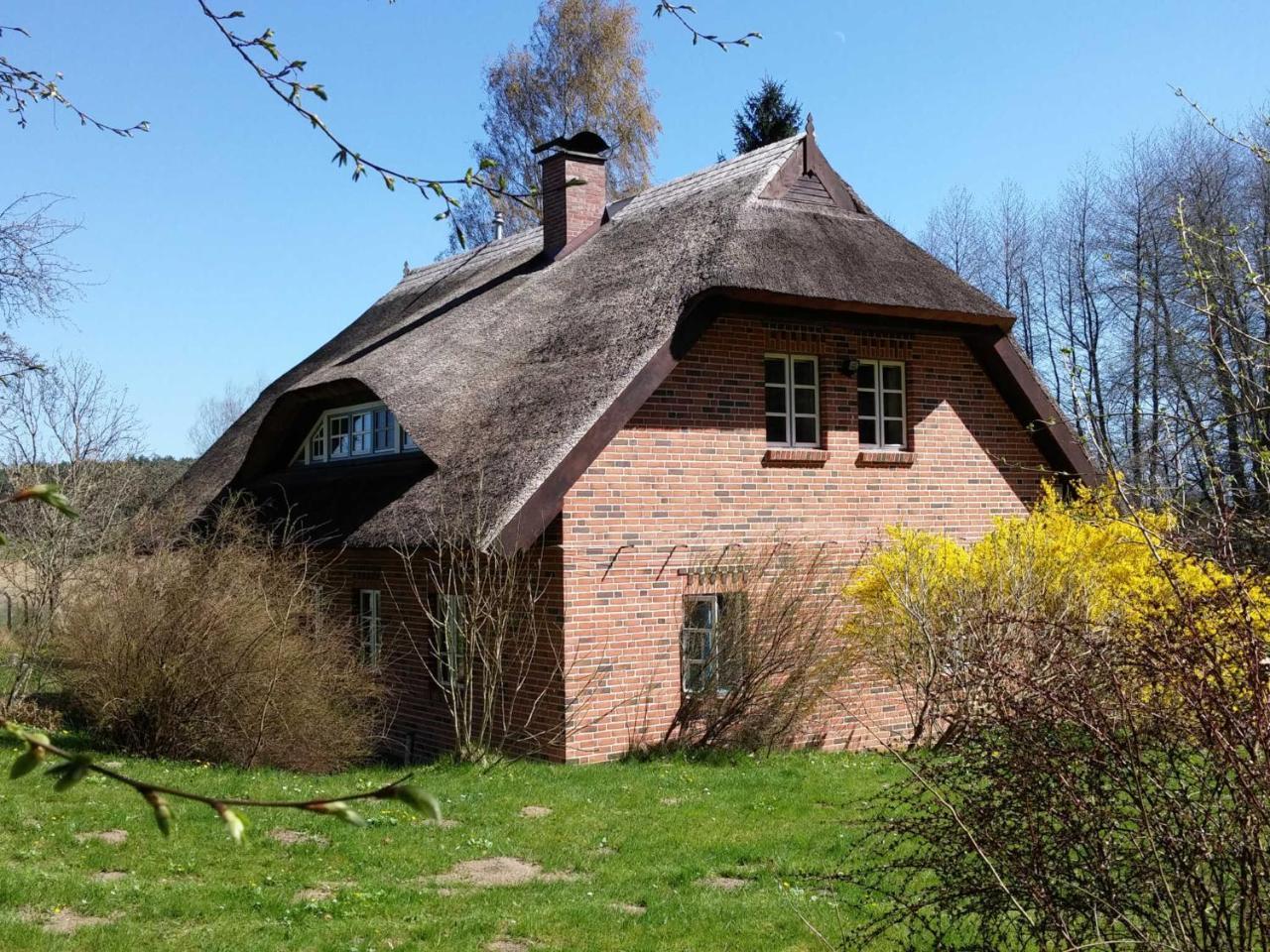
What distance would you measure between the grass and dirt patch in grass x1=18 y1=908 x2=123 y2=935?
20 millimetres

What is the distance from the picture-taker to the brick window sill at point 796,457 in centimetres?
1289

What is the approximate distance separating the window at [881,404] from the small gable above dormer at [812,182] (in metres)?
2.07

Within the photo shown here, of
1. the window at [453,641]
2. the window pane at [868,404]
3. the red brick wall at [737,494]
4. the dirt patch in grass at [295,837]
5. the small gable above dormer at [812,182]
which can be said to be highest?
the small gable above dormer at [812,182]

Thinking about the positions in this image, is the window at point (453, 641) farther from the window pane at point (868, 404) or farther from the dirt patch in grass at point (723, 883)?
the window pane at point (868, 404)

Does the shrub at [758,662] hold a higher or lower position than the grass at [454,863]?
higher

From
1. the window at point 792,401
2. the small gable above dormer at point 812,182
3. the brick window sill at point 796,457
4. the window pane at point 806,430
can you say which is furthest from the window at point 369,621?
the small gable above dormer at point 812,182

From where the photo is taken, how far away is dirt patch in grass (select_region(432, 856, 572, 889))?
7469mm

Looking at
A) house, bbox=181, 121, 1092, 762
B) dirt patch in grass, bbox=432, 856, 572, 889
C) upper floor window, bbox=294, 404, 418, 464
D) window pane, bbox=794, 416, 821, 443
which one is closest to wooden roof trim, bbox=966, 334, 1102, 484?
house, bbox=181, 121, 1092, 762

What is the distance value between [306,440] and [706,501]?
6.76 metres

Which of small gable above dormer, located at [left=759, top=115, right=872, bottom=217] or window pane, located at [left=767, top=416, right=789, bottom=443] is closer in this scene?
window pane, located at [left=767, top=416, right=789, bottom=443]

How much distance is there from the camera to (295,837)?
27.6ft

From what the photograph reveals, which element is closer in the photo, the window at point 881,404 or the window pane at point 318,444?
the window at point 881,404

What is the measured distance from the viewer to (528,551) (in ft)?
39.0

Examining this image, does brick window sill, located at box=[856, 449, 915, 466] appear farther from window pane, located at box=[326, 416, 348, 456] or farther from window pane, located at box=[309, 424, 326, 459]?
window pane, located at box=[309, 424, 326, 459]
